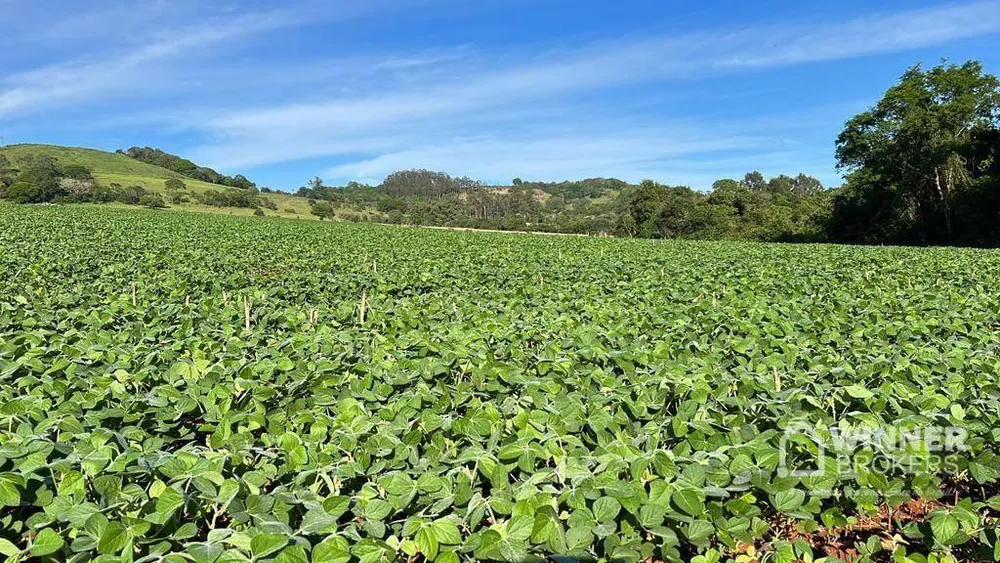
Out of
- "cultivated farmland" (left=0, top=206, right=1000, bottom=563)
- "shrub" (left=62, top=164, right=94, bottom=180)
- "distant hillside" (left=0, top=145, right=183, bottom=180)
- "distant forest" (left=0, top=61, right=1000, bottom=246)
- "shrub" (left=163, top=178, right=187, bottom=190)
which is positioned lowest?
"cultivated farmland" (left=0, top=206, right=1000, bottom=563)

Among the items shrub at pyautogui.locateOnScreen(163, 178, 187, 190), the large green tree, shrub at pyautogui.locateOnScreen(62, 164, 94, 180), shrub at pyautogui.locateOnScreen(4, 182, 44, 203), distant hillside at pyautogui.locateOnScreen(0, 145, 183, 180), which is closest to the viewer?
the large green tree

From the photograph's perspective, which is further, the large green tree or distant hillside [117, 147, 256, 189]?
distant hillside [117, 147, 256, 189]

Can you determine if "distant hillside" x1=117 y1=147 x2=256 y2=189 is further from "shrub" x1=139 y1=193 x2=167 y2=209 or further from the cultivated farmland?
the cultivated farmland

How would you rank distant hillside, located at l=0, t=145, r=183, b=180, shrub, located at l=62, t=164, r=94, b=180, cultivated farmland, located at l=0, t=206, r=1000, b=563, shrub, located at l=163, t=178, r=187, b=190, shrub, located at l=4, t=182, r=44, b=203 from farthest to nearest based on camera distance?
distant hillside, located at l=0, t=145, r=183, b=180 < shrub, located at l=163, t=178, r=187, b=190 < shrub, located at l=62, t=164, r=94, b=180 < shrub, located at l=4, t=182, r=44, b=203 < cultivated farmland, located at l=0, t=206, r=1000, b=563

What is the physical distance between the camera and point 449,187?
15688 cm

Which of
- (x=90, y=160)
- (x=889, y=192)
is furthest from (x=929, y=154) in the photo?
(x=90, y=160)

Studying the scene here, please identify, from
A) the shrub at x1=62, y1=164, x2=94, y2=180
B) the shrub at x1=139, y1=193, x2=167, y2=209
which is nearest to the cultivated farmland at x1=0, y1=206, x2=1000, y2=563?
the shrub at x1=139, y1=193, x2=167, y2=209

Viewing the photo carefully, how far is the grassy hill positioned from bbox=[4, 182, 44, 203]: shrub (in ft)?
55.3

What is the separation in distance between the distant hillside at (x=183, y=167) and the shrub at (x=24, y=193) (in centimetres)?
5586

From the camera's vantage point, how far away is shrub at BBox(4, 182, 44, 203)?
259 feet

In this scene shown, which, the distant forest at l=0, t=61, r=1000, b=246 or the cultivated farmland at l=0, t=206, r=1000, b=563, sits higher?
the distant forest at l=0, t=61, r=1000, b=246

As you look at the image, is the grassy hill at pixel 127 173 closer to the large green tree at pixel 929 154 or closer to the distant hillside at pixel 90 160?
the distant hillside at pixel 90 160

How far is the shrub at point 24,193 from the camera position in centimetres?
7906

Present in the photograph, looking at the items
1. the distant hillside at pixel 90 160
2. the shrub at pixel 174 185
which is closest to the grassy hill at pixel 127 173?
the distant hillside at pixel 90 160
